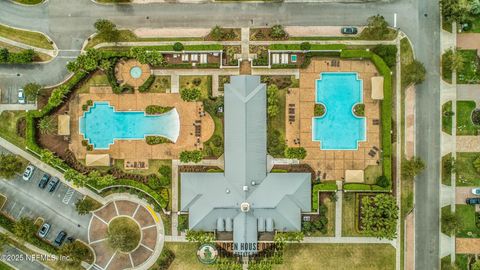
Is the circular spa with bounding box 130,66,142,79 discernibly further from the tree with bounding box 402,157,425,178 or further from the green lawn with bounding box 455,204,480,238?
the green lawn with bounding box 455,204,480,238

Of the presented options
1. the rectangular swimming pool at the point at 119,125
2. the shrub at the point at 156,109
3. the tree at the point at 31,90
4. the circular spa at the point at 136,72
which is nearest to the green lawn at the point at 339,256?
the rectangular swimming pool at the point at 119,125

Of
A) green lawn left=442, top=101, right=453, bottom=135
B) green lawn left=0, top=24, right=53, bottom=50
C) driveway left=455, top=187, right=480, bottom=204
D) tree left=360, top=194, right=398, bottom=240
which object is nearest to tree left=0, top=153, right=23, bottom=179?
green lawn left=0, top=24, right=53, bottom=50

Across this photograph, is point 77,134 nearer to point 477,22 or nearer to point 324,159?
point 324,159

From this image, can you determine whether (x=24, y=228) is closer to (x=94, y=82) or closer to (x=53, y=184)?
(x=53, y=184)

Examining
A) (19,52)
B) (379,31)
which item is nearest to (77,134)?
(19,52)

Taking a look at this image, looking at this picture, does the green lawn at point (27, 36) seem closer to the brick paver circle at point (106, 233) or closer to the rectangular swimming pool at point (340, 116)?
the brick paver circle at point (106, 233)
